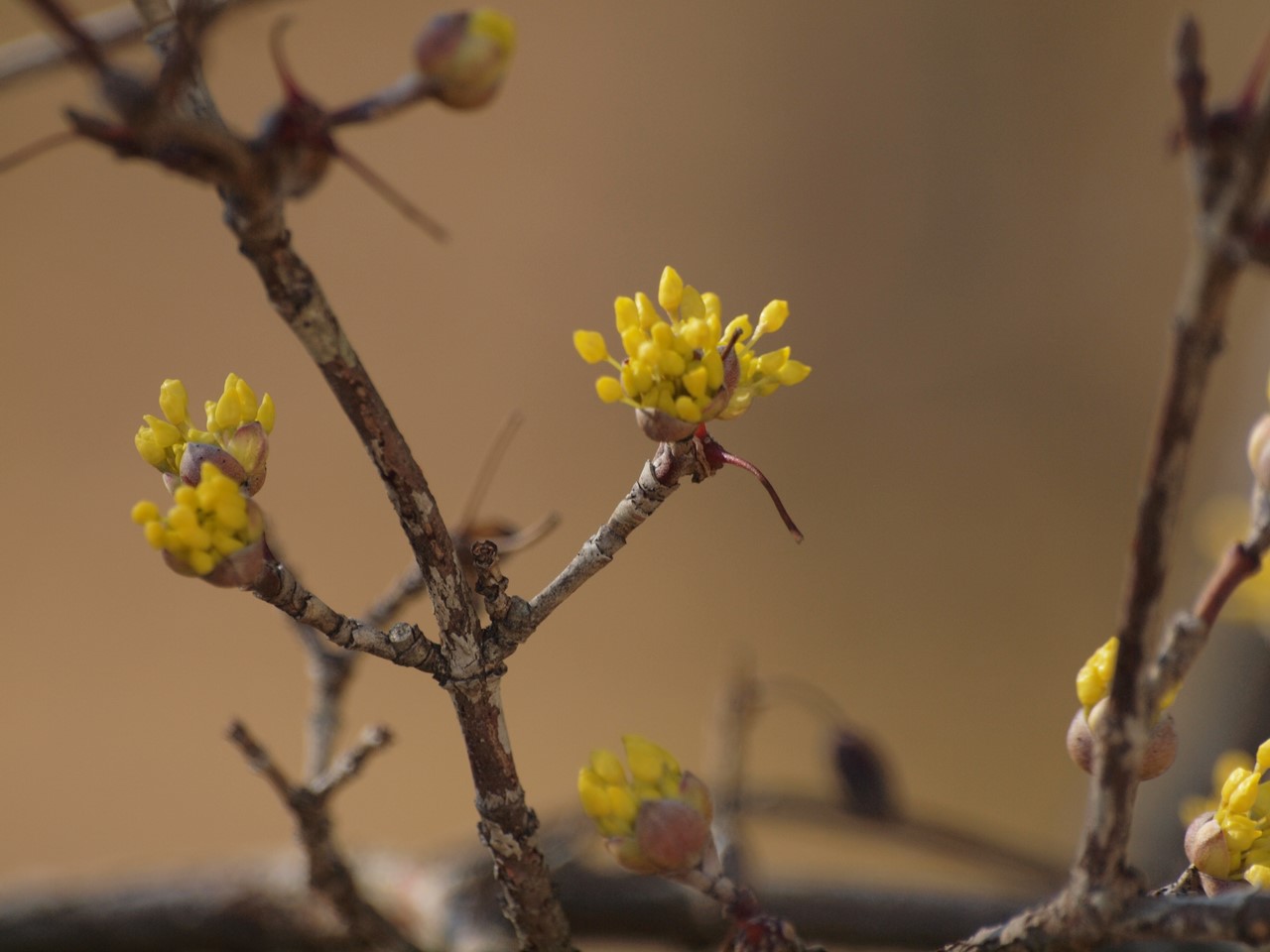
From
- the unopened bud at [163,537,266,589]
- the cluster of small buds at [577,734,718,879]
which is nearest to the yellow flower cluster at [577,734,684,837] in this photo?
the cluster of small buds at [577,734,718,879]

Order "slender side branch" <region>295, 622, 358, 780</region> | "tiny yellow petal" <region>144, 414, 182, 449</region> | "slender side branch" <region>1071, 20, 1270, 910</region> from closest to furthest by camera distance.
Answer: "slender side branch" <region>1071, 20, 1270, 910</region>
"tiny yellow petal" <region>144, 414, 182, 449</region>
"slender side branch" <region>295, 622, 358, 780</region>

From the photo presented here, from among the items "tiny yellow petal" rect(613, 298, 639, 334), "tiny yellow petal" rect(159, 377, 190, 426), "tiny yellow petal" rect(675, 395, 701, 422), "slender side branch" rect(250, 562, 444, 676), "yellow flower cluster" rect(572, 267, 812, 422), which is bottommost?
"slender side branch" rect(250, 562, 444, 676)

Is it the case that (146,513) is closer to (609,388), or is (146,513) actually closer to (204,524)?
(204,524)

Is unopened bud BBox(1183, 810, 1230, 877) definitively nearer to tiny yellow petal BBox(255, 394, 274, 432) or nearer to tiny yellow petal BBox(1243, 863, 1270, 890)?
tiny yellow petal BBox(1243, 863, 1270, 890)

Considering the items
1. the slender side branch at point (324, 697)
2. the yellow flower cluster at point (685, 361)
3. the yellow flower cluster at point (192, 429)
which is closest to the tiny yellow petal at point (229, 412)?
the yellow flower cluster at point (192, 429)

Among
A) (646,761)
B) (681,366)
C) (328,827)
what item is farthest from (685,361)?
(328,827)

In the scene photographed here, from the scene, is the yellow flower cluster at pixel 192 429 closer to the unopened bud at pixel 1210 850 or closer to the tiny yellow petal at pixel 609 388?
the tiny yellow petal at pixel 609 388
